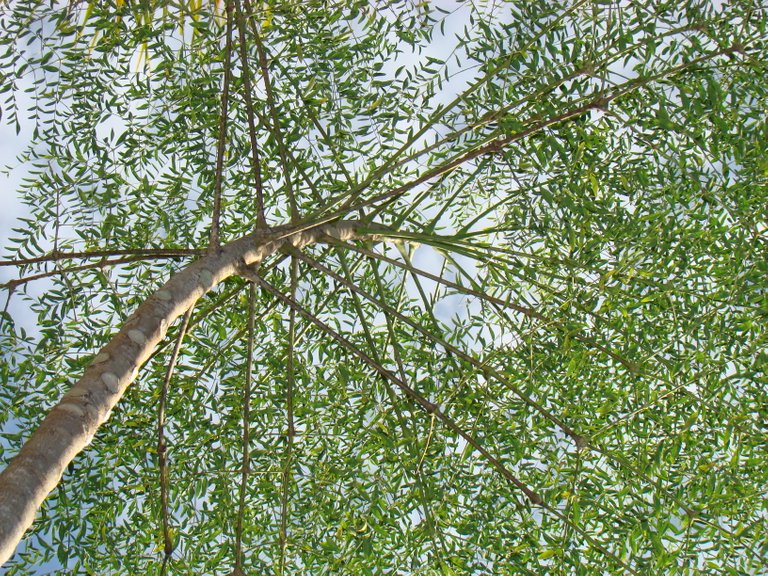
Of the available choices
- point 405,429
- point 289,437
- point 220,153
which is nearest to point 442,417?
point 405,429

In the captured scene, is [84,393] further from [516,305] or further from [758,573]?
[758,573]

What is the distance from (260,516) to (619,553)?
4.69ft

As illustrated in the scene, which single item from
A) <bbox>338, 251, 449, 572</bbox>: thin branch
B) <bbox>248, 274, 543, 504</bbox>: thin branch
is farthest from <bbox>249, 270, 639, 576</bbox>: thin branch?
<bbox>338, 251, 449, 572</bbox>: thin branch

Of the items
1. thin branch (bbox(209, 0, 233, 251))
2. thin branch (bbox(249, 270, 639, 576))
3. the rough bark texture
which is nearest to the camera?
the rough bark texture

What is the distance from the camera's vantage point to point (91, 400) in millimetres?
1882

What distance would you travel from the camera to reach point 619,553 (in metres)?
3.03

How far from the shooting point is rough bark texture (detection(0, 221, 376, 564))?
166 cm

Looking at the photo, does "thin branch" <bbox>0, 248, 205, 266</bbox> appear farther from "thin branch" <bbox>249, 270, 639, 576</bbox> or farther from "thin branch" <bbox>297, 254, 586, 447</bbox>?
"thin branch" <bbox>297, 254, 586, 447</bbox>

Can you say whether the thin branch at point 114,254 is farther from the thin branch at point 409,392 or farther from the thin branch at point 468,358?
the thin branch at point 468,358

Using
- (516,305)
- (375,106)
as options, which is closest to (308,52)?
(375,106)

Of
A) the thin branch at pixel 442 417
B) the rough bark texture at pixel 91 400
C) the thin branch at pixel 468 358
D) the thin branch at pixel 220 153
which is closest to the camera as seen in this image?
the rough bark texture at pixel 91 400

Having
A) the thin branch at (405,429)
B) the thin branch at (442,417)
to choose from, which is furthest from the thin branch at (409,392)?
the thin branch at (405,429)

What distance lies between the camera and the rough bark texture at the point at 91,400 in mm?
1663

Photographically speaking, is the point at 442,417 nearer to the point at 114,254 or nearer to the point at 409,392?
the point at 409,392
